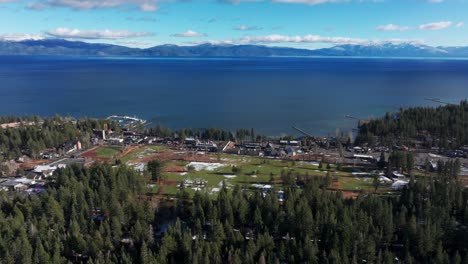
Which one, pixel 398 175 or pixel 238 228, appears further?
pixel 398 175

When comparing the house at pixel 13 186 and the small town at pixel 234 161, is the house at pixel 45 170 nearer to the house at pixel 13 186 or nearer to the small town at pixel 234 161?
the small town at pixel 234 161

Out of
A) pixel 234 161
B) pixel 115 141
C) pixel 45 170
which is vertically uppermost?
pixel 115 141

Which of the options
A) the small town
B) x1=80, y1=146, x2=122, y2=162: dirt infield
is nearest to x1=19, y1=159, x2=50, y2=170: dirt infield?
the small town

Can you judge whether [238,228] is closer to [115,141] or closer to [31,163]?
[31,163]

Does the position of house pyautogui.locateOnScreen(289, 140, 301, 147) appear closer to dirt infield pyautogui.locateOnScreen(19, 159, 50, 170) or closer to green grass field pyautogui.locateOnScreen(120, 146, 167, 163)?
green grass field pyautogui.locateOnScreen(120, 146, 167, 163)

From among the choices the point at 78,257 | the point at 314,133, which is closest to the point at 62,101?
the point at 314,133

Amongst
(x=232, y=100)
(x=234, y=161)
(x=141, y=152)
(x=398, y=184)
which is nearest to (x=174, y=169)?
(x=234, y=161)
